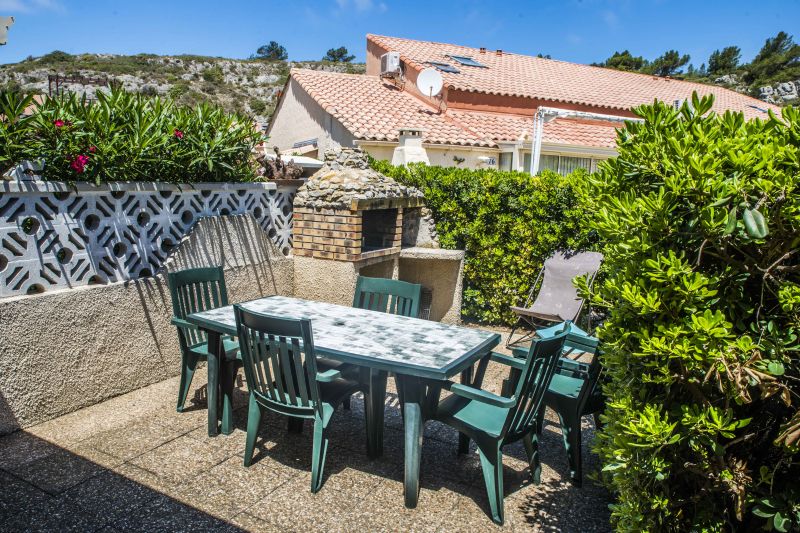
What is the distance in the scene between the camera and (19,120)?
14.0 ft

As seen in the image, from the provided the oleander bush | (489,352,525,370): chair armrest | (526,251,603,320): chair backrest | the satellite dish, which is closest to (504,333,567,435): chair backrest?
(489,352,525,370): chair armrest

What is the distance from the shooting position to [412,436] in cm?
332

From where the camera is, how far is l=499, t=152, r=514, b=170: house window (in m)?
16.0

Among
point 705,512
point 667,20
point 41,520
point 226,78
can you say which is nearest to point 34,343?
point 41,520

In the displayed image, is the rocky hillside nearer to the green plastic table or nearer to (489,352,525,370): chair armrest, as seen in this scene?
the green plastic table

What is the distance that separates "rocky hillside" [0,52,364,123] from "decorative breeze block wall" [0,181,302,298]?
132 feet

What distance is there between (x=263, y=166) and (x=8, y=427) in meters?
3.93

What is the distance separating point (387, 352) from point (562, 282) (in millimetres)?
4408

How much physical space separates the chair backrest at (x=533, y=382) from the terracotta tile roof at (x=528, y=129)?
13253 mm

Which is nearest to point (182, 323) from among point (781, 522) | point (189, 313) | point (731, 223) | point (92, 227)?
point (189, 313)

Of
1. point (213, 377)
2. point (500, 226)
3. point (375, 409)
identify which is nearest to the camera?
point (375, 409)

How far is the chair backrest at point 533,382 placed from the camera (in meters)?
3.16

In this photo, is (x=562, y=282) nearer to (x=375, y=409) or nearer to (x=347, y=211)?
(x=347, y=211)

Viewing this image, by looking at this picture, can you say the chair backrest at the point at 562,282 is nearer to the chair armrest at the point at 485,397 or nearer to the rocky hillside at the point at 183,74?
the chair armrest at the point at 485,397
